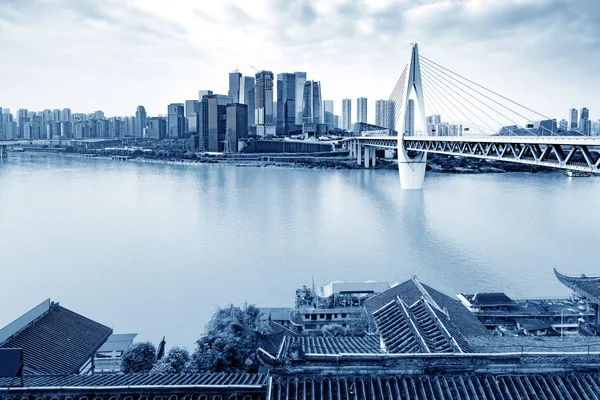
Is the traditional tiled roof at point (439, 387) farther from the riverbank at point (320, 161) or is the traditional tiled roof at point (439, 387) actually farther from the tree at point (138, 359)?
the riverbank at point (320, 161)

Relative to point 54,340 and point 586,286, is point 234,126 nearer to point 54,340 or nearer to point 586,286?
point 586,286

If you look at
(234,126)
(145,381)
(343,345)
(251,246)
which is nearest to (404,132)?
(251,246)

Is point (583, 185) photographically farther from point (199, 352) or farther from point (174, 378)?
point (174, 378)

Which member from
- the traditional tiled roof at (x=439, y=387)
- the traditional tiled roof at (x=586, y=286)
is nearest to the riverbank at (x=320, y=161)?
the traditional tiled roof at (x=586, y=286)

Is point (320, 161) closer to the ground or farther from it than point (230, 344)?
farther from it

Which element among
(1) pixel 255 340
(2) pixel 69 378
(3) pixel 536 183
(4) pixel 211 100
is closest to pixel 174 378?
(2) pixel 69 378

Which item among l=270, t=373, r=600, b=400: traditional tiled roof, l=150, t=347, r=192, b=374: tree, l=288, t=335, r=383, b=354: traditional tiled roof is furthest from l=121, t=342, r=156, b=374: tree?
l=270, t=373, r=600, b=400: traditional tiled roof
